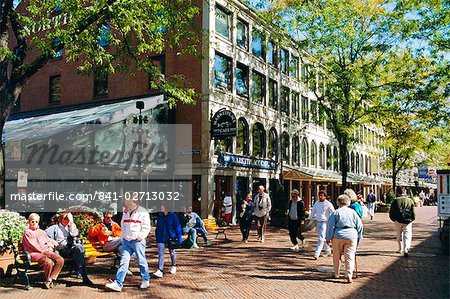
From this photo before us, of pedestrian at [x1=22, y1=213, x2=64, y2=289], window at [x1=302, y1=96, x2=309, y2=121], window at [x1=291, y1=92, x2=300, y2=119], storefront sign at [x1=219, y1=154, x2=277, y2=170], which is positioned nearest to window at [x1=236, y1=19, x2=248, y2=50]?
storefront sign at [x1=219, y1=154, x2=277, y2=170]

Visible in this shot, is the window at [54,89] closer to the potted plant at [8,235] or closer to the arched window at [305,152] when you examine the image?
the arched window at [305,152]

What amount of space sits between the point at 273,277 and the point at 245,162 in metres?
15.7

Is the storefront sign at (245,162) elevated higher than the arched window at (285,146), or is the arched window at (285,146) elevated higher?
the arched window at (285,146)

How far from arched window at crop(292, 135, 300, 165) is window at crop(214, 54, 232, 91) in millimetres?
9650

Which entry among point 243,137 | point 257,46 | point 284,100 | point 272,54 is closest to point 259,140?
point 243,137

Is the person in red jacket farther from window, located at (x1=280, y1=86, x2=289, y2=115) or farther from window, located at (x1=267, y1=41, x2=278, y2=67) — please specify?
window, located at (x1=280, y1=86, x2=289, y2=115)

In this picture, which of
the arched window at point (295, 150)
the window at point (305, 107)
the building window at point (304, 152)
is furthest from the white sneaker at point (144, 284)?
the window at point (305, 107)

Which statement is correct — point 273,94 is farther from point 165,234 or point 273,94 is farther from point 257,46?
point 165,234

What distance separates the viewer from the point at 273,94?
29.3m

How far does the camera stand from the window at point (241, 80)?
25.3 m

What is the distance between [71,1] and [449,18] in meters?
13.7

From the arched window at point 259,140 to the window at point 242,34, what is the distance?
187 inches

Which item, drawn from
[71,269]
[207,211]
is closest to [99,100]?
[207,211]

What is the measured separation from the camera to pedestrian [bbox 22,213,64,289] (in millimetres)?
7992
